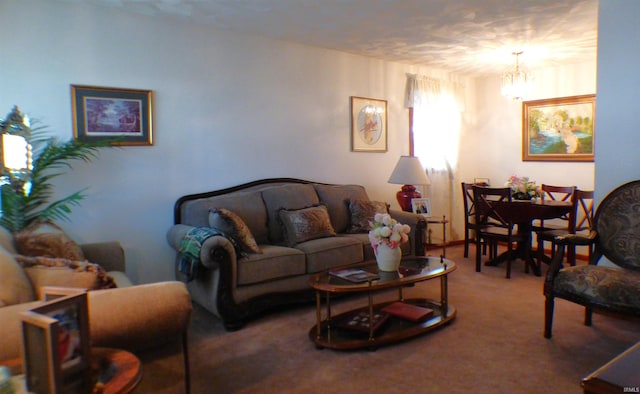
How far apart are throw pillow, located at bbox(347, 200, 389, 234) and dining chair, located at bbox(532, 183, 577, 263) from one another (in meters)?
1.79

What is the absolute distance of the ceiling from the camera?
3.42m

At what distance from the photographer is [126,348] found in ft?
5.72

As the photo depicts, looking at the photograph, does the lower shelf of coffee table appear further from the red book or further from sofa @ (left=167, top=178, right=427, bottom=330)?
sofa @ (left=167, top=178, right=427, bottom=330)

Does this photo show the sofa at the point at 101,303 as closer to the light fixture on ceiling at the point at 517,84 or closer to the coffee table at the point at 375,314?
the coffee table at the point at 375,314

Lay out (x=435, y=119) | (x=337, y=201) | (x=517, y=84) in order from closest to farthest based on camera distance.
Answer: (x=337, y=201) < (x=517, y=84) < (x=435, y=119)

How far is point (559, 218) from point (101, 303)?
5035 mm

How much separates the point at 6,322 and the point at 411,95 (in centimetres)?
495

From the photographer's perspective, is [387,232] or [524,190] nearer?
[387,232]

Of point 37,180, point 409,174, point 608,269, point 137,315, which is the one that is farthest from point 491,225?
point 37,180

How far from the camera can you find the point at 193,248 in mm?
3135

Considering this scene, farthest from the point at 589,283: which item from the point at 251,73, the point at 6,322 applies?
the point at 251,73

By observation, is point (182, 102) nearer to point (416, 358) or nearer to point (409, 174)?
point (409, 174)

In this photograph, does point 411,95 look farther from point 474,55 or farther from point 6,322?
point 6,322

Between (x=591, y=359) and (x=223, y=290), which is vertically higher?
(x=223, y=290)
